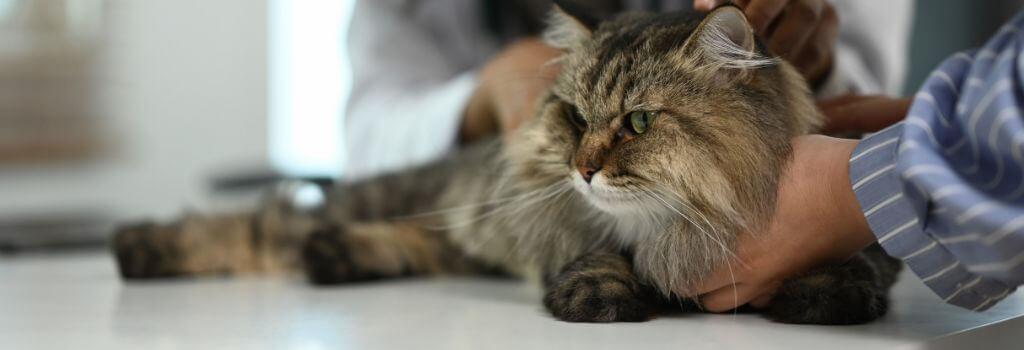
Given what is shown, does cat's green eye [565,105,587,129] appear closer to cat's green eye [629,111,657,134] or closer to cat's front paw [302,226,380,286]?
cat's green eye [629,111,657,134]

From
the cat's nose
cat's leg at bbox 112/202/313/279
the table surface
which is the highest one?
the cat's nose

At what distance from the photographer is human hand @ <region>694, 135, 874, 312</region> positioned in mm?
817

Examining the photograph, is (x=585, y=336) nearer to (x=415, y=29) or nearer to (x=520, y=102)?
(x=520, y=102)

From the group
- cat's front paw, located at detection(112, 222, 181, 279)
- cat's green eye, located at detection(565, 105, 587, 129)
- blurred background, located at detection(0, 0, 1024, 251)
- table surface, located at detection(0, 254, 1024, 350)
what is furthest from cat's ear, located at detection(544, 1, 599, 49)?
blurred background, located at detection(0, 0, 1024, 251)

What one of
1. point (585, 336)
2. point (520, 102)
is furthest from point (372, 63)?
point (585, 336)

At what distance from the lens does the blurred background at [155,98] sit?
11.2 ft

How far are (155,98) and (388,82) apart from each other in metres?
2.01

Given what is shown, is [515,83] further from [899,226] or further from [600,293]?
[899,226]

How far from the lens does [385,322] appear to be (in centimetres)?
90

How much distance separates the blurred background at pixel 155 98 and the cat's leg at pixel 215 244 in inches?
70.1

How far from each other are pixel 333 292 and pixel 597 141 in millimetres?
481

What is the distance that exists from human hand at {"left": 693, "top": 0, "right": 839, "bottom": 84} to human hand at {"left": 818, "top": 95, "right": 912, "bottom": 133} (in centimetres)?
6

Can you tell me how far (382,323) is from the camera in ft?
2.93

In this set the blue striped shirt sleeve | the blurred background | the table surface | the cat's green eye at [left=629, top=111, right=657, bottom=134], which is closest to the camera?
the blue striped shirt sleeve
